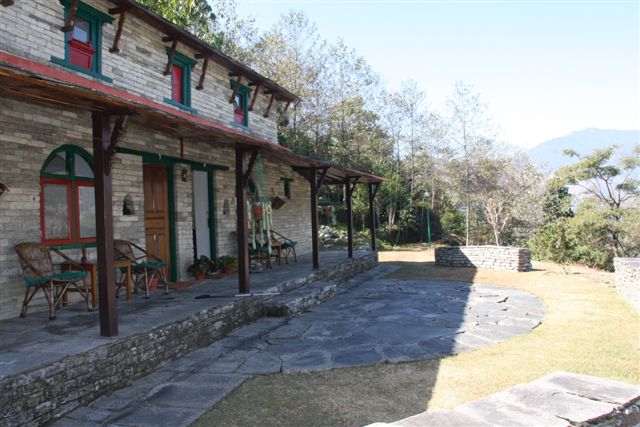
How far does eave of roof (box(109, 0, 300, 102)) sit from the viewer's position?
23.0 ft

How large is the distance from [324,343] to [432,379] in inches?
60.0

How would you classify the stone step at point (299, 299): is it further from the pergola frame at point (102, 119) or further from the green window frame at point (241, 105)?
the green window frame at point (241, 105)

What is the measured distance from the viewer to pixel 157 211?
777 cm

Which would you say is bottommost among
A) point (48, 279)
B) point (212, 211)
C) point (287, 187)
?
point (48, 279)

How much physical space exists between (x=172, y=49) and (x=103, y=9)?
56.1 inches

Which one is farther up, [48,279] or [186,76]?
[186,76]

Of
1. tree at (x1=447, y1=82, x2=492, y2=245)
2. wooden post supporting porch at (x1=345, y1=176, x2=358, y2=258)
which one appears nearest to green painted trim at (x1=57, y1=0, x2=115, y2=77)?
wooden post supporting porch at (x1=345, y1=176, x2=358, y2=258)

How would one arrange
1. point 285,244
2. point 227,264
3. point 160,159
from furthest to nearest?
point 285,244
point 227,264
point 160,159

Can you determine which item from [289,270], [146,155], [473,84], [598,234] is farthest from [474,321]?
[473,84]

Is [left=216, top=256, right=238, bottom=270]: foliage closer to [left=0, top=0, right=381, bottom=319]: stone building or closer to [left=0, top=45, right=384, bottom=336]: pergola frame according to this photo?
[left=0, top=0, right=381, bottom=319]: stone building

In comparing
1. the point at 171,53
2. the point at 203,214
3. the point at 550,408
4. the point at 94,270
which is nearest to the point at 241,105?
the point at 171,53

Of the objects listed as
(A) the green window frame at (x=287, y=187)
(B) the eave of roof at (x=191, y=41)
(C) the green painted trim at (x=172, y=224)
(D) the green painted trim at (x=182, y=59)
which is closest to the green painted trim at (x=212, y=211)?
(C) the green painted trim at (x=172, y=224)

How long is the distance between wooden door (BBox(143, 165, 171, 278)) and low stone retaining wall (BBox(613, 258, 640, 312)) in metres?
7.61

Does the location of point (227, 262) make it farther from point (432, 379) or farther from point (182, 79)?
point (432, 379)
